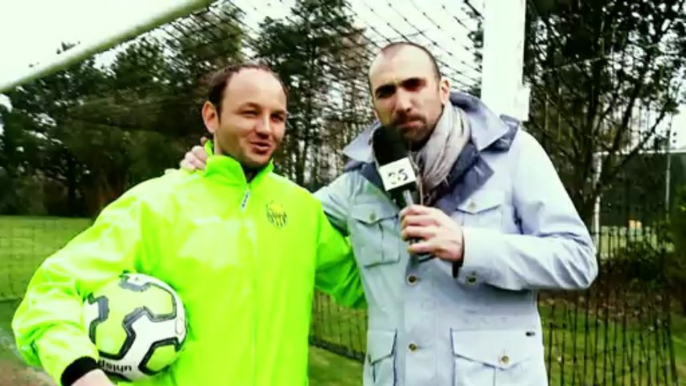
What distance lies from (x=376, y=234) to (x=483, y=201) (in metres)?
0.28

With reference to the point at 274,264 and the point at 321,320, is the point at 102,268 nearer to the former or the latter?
the point at 274,264

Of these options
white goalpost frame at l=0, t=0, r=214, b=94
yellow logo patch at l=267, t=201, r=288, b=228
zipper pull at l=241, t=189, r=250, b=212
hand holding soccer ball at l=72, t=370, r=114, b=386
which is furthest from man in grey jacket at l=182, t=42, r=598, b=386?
white goalpost frame at l=0, t=0, r=214, b=94

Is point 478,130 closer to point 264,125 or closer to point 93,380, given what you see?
point 264,125

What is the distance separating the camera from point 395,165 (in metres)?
1.92

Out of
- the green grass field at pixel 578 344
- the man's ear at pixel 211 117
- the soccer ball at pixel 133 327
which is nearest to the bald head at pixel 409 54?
the man's ear at pixel 211 117

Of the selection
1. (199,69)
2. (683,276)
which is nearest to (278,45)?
(199,69)

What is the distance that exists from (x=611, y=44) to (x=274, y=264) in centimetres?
604

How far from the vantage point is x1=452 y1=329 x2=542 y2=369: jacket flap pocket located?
1.88 metres

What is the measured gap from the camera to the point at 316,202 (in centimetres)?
223

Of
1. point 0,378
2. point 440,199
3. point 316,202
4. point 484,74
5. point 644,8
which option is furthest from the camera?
point 644,8

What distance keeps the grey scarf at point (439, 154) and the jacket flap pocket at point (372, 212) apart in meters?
0.13

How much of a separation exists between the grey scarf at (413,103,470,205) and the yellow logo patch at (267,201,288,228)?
373 mm

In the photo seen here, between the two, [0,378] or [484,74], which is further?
[0,378]

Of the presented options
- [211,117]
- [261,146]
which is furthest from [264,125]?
[211,117]
